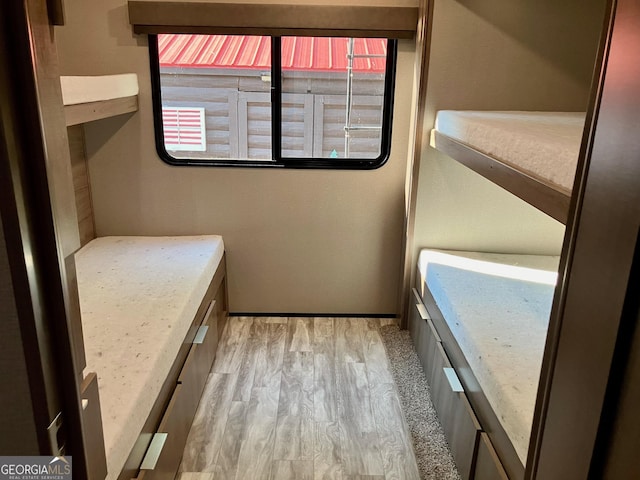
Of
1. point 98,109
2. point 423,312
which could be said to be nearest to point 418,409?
point 423,312

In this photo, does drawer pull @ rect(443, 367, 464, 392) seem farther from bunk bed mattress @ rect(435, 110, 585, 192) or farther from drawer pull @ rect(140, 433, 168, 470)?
drawer pull @ rect(140, 433, 168, 470)

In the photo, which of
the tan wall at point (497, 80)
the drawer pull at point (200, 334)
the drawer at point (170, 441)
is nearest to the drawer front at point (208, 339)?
the drawer pull at point (200, 334)

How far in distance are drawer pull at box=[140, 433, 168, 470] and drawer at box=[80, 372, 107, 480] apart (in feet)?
2.04

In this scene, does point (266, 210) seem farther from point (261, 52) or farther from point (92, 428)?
point (92, 428)

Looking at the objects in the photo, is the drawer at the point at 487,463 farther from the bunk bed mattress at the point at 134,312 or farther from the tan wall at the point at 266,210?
the tan wall at the point at 266,210

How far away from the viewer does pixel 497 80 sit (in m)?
2.39

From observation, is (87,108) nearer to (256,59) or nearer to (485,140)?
(256,59)

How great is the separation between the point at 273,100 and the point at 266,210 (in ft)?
1.97

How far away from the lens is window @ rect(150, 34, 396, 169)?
2.60 metres

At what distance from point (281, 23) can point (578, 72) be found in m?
1.46

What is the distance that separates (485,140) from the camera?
1712mm

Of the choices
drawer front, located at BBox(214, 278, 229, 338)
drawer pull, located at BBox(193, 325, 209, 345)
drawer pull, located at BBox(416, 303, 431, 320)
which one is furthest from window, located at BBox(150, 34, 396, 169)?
drawer pull, located at BBox(193, 325, 209, 345)

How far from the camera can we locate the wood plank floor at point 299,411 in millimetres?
1803

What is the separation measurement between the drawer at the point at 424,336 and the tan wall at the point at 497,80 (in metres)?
0.43
